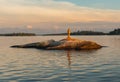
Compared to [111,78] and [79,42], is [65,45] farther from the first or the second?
[111,78]

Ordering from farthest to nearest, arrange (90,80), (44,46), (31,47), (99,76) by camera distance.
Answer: (31,47), (44,46), (99,76), (90,80)

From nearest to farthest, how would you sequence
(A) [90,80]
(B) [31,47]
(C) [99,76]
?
(A) [90,80]
(C) [99,76]
(B) [31,47]

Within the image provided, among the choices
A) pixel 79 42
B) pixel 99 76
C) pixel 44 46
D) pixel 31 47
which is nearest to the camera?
pixel 99 76

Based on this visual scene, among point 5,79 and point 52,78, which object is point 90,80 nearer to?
point 52,78

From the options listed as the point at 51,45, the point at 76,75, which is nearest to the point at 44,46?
the point at 51,45

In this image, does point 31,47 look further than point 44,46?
Yes

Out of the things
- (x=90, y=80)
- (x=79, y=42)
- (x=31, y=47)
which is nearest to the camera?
(x=90, y=80)

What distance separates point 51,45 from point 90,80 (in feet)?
120

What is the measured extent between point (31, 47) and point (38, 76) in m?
39.9

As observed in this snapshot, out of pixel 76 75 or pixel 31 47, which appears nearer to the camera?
pixel 76 75

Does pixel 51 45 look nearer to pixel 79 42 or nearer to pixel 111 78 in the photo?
pixel 79 42

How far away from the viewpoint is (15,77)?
19641 mm

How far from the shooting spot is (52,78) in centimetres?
1905

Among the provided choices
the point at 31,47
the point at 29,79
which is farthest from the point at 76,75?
the point at 31,47
